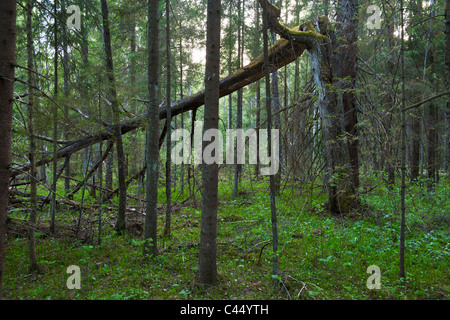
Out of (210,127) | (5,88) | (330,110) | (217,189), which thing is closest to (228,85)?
(330,110)

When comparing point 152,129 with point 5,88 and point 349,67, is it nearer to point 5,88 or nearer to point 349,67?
point 5,88

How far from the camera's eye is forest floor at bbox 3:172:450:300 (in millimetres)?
4062

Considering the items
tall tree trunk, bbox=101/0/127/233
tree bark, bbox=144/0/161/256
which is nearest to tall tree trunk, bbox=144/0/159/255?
tree bark, bbox=144/0/161/256

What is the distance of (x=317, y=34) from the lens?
739cm

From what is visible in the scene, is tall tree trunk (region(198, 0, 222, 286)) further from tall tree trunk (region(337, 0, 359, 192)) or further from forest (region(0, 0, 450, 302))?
tall tree trunk (region(337, 0, 359, 192))

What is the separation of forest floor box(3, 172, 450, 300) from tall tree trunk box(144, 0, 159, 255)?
534 millimetres

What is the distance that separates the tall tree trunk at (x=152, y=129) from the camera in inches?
211

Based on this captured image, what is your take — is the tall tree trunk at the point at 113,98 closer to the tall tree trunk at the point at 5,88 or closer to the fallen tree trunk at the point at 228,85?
the fallen tree trunk at the point at 228,85

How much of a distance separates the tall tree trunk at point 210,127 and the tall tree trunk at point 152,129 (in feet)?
5.52

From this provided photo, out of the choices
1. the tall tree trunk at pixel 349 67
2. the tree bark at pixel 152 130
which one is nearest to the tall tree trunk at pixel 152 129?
the tree bark at pixel 152 130

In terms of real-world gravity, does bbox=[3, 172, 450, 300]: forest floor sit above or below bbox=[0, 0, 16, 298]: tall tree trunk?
below

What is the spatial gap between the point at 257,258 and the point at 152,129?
140 inches

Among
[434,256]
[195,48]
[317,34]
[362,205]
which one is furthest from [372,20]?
[195,48]

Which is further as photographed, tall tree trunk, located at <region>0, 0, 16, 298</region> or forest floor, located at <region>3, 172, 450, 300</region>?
forest floor, located at <region>3, 172, 450, 300</region>
